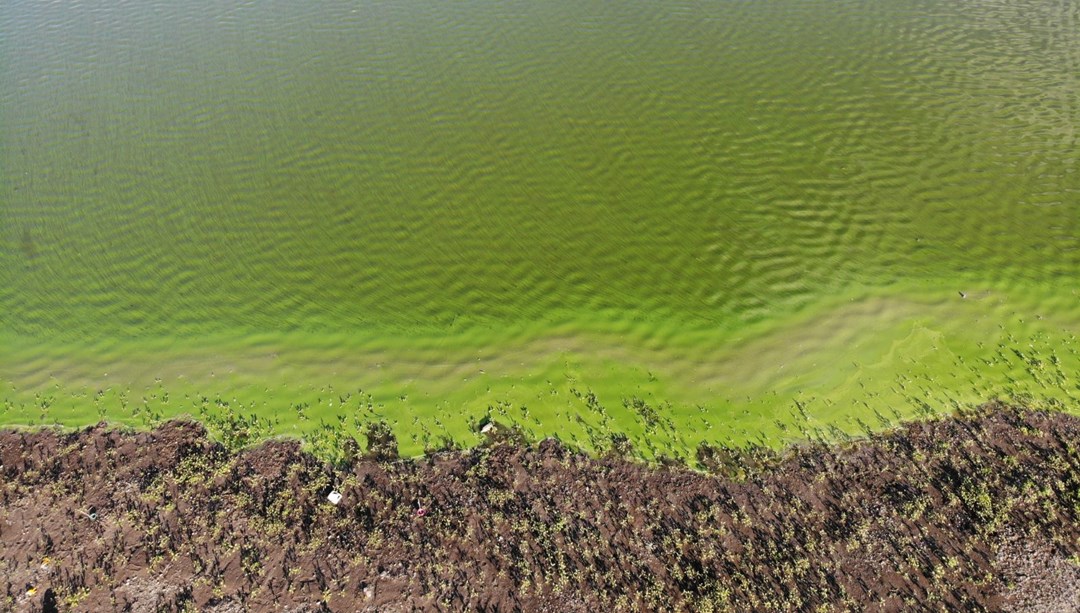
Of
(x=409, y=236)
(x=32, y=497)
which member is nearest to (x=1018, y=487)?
(x=409, y=236)

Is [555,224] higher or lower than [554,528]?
higher

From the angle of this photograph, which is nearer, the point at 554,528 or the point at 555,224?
the point at 554,528

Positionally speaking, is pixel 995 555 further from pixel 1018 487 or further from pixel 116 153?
pixel 116 153

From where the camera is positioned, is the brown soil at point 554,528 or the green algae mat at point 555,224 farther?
the green algae mat at point 555,224

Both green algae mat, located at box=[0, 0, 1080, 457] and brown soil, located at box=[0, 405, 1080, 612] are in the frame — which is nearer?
brown soil, located at box=[0, 405, 1080, 612]
